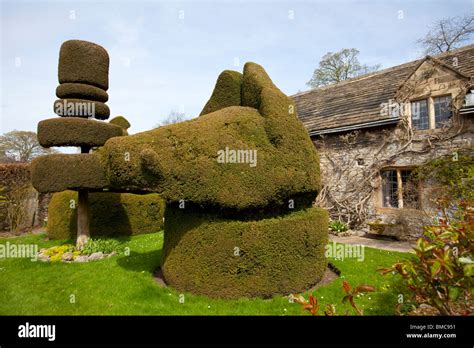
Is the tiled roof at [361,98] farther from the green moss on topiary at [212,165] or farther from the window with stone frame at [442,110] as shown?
the green moss on topiary at [212,165]

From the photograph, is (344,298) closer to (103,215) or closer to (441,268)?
(441,268)

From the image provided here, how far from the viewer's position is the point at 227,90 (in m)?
6.39

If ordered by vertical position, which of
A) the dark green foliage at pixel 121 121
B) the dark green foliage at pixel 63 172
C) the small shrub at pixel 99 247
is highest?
the dark green foliage at pixel 121 121

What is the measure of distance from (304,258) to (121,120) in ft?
40.2

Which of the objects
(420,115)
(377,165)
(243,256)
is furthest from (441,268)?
(420,115)

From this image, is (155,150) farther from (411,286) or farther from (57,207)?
(57,207)

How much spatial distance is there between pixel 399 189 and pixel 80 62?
43.2 ft

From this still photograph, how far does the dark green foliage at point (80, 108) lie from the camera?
27.3 ft

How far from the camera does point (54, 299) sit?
5285 mm

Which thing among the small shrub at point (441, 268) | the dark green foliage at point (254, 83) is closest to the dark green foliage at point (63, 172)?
the dark green foliage at point (254, 83)

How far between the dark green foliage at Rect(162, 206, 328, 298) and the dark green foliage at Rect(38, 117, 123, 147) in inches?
212

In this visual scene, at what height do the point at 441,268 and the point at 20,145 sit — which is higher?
the point at 20,145

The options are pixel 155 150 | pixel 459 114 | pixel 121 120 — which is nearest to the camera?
pixel 155 150
